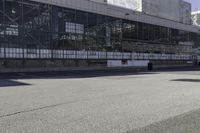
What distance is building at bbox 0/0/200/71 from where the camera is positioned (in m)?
37.5

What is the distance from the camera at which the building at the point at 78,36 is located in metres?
37.5

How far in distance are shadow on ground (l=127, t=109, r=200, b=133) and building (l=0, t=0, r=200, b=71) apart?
3089 centimetres

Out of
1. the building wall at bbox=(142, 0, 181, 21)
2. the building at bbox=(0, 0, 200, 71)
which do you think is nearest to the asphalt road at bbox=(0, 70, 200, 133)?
the building at bbox=(0, 0, 200, 71)

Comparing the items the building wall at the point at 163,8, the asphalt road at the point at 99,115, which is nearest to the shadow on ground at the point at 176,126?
the asphalt road at the point at 99,115

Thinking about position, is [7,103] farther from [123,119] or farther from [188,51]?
[188,51]

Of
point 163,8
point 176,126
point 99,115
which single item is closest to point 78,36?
point 163,8

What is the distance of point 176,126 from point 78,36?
39.1 meters

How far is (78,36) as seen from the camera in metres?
45.1

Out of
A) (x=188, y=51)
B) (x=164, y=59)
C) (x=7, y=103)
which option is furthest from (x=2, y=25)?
(x=188, y=51)

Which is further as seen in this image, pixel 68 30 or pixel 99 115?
pixel 68 30

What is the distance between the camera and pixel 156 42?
6166 cm

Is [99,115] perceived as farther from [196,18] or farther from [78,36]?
[196,18]

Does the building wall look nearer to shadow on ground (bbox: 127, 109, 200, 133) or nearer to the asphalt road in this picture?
the asphalt road

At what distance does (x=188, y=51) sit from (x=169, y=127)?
70773mm
